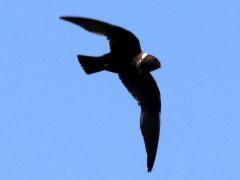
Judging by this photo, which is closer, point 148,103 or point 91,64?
point 91,64

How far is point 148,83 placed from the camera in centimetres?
1566

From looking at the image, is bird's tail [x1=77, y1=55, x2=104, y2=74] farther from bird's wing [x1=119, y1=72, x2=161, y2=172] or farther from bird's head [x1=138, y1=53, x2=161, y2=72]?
bird's wing [x1=119, y1=72, x2=161, y2=172]

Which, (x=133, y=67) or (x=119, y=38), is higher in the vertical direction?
(x=119, y=38)

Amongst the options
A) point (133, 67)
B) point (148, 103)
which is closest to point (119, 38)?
point (133, 67)

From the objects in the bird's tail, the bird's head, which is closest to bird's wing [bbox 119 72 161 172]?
the bird's head

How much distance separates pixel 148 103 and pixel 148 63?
1464 millimetres

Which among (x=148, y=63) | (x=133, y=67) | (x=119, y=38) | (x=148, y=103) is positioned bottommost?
(x=148, y=103)

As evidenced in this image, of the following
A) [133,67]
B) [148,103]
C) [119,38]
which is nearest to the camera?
[119,38]

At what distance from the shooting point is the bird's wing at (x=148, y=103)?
15.5 metres

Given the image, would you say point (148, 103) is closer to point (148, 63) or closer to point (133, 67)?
point (133, 67)

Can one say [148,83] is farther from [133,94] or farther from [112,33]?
[112,33]

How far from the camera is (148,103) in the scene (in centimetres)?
1591

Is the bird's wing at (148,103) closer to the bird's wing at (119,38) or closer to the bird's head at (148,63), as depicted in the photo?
the bird's head at (148,63)

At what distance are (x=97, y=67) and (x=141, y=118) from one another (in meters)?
1.68
